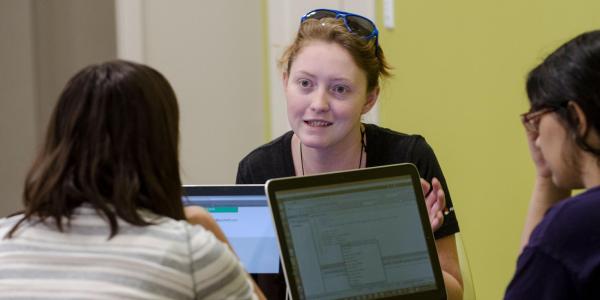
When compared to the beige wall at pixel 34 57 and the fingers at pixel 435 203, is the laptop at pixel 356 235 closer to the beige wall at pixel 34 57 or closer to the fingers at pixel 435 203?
the fingers at pixel 435 203

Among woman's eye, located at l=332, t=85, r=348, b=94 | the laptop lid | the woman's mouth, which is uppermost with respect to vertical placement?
woman's eye, located at l=332, t=85, r=348, b=94

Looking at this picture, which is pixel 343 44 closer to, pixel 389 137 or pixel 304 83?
pixel 304 83

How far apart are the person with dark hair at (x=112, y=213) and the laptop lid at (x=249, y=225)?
1.12 ft

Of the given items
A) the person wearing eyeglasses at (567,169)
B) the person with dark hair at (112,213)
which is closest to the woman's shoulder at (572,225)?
the person wearing eyeglasses at (567,169)

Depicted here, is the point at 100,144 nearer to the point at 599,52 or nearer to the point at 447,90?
the point at 599,52

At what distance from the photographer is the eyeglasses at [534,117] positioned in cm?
142

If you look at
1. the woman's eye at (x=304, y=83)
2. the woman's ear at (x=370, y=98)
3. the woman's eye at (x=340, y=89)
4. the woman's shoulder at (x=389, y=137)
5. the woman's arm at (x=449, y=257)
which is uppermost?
the woman's eye at (x=304, y=83)

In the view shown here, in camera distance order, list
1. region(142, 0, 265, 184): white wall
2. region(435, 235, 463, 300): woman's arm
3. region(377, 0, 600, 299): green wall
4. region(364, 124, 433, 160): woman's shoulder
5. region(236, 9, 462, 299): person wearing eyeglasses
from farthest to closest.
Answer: region(377, 0, 600, 299): green wall → region(142, 0, 265, 184): white wall → region(364, 124, 433, 160): woman's shoulder → region(236, 9, 462, 299): person wearing eyeglasses → region(435, 235, 463, 300): woman's arm

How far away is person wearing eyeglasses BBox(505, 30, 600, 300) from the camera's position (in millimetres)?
1261

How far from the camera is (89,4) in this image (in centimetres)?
267

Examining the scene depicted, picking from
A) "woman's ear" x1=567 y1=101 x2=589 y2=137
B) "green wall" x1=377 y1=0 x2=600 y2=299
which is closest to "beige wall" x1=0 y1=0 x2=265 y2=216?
"green wall" x1=377 y1=0 x2=600 y2=299

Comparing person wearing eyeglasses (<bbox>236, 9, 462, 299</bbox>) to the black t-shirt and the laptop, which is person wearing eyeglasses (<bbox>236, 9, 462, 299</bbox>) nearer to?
the black t-shirt

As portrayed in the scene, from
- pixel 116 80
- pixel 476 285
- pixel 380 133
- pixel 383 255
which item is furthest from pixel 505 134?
pixel 116 80

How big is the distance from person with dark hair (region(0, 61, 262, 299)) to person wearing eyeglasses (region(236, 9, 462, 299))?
72 centimetres
